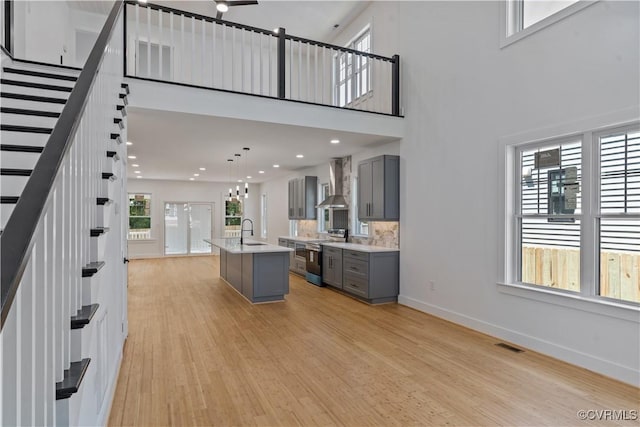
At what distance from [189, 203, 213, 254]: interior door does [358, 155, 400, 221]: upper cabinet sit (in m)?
8.45

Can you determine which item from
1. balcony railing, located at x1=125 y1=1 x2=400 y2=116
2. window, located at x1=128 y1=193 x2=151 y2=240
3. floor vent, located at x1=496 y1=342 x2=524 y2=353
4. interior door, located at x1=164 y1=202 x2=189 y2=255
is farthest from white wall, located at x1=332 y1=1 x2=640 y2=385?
window, located at x1=128 y1=193 x2=151 y2=240

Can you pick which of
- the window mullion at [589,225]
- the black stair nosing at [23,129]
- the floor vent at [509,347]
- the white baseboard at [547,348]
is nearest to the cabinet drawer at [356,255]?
the white baseboard at [547,348]

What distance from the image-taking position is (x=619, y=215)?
3152 mm

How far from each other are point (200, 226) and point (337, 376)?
35.5 ft

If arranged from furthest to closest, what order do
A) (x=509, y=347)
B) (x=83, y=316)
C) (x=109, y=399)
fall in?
(x=509, y=347) < (x=109, y=399) < (x=83, y=316)

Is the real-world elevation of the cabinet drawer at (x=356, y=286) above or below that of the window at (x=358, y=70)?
below

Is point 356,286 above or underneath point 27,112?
underneath

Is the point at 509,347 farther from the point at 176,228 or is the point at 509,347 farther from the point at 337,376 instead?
the point at 176,228

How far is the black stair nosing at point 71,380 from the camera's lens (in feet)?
4.42

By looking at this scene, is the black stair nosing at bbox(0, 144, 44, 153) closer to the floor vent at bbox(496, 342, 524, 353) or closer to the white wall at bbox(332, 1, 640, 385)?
the white wall at bbox(332, 1, 640, 385)

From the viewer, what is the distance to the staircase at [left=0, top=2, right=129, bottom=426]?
0.97m

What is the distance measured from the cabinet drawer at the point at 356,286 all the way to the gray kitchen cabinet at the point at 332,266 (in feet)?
0.72

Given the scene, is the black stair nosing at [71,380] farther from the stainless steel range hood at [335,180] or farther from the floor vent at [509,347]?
the stainless steel range hood at [335,180]

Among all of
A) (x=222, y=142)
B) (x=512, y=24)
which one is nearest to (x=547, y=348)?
(x=512, y=24)
